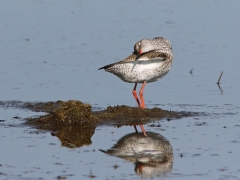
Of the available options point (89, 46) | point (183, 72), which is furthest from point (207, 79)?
point (89, 46)

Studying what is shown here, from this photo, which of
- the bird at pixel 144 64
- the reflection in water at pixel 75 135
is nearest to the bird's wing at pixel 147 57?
the bird at pixel 144 64

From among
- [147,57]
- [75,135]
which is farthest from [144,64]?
[75,135]

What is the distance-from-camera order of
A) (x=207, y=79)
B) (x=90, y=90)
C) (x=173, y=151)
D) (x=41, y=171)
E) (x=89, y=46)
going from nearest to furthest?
(x=41, y=171) → (x=173, y=151) → (x=90, y=90) → (x=207, y=79) → (x=89, y=46)

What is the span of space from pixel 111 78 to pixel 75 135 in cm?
485

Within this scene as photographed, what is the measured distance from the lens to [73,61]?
1678cm

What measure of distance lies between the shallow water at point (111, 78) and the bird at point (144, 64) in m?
0.74

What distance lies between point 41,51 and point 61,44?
101 centimetres

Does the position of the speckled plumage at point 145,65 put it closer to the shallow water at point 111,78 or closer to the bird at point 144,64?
the bird at point 144,64

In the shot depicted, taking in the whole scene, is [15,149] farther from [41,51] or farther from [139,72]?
[41,51]

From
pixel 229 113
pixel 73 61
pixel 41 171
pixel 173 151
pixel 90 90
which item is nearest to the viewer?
pixel 41 171

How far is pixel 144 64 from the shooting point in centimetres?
1229

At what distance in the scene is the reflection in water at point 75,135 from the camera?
10.1 m

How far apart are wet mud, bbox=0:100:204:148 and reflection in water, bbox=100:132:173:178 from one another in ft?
2.08

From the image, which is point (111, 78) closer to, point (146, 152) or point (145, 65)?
point (145, 65)
